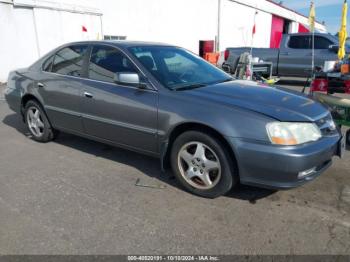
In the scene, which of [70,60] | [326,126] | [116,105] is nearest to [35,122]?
[70,60]

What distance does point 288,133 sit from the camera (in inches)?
115

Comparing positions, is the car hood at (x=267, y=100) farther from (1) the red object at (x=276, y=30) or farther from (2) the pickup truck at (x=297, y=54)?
(1) the red object at (x=276, y=30)

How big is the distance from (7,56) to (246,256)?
11.4 meters

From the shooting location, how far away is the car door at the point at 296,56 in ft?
39.0

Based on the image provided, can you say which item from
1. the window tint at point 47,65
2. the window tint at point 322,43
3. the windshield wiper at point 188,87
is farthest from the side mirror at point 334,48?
the window tint at point 47,65

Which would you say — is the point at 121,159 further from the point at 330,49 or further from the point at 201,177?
the point at 330,49

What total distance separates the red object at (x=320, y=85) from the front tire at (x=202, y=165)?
3472mm

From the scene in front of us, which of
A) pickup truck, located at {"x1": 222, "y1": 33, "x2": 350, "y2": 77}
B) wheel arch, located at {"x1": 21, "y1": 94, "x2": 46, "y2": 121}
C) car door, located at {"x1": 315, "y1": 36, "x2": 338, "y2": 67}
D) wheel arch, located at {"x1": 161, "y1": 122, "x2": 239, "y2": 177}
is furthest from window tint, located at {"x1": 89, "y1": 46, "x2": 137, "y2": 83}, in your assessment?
car door, located at {"x1": 315, "y1": 36, "x2": 338, "y2": 67}

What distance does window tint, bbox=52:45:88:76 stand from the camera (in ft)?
14.5

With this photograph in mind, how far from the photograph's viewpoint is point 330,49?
11273mm

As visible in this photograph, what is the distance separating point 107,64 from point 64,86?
79 centimetres

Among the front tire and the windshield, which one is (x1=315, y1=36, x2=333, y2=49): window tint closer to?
the windshield

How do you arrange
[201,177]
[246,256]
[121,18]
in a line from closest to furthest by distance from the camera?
[246,256], [201,177], [121,18]

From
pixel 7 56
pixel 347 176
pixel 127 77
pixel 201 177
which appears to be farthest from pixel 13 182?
pixel 7 56
